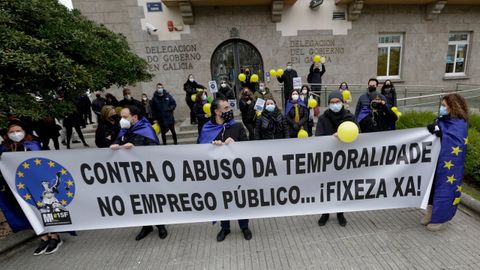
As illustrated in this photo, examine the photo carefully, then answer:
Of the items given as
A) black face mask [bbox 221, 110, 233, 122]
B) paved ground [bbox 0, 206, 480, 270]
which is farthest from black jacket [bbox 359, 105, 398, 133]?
black face mask [bbox 221, 110, 233, 122]

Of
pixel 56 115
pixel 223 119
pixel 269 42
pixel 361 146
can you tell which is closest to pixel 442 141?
pixel 361 146

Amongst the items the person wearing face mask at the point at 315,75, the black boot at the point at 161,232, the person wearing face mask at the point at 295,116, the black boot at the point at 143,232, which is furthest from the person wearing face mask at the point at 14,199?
the person wearing face mask at the point at 315,75

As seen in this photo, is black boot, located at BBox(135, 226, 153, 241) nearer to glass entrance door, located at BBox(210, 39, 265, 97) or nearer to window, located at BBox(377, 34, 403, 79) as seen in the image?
glass entrance door, located at BBox(210, 39, 265, 97)

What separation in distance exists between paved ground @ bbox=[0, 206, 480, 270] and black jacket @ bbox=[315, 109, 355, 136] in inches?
49.5

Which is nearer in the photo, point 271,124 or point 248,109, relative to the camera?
point 271,124

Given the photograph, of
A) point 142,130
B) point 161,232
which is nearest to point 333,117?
point 142,130

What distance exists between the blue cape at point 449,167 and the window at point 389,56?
30.0 ft

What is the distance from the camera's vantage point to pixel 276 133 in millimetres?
4344

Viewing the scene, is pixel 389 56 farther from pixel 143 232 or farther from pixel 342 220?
pixel 143 232

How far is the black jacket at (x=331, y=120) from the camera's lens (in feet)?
10.1

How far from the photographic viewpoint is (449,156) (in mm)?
2812

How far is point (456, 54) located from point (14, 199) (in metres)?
15.4

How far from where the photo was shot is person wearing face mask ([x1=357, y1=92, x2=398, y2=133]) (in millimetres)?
3887

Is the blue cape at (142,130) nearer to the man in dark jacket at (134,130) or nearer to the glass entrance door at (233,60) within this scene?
the man in dark jacket at (134,130)
